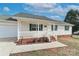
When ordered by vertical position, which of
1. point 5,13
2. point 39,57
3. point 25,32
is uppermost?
point 5,13

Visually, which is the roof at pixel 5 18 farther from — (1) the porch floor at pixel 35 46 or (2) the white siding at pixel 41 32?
(1) the porch floor at pixel 35 46

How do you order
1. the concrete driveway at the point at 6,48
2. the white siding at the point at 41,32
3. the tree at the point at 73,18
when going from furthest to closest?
the white siding at the point at 41,32 → the tree at the point at 73,18 → the concrete driveway at the point at 6,48

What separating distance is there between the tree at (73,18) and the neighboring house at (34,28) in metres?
0.12

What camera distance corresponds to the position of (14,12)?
883 centimetres

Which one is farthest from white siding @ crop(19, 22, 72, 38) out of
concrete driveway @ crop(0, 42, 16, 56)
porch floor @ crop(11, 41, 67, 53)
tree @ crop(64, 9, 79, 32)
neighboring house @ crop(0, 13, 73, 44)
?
concrete driveway @ crop(0, 42, 16, 56)

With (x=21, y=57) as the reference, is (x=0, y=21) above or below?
above

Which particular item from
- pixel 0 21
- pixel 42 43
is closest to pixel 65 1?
pixel 42 43

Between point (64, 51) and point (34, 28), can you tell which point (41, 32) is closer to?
point (34, 28)

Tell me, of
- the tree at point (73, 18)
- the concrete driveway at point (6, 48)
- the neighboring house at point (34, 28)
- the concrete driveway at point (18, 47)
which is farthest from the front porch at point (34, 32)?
the tree at point (73, 18)

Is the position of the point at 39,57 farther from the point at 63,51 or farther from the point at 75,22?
the point at 75,22

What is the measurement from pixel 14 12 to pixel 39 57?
1491mm

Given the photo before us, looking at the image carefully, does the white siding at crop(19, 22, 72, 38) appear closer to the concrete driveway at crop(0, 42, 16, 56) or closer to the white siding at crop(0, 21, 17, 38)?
the white siding at crop(0, 21, 17, 38)

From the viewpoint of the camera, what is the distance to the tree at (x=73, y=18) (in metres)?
8.84

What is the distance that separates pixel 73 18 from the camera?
8.94m
